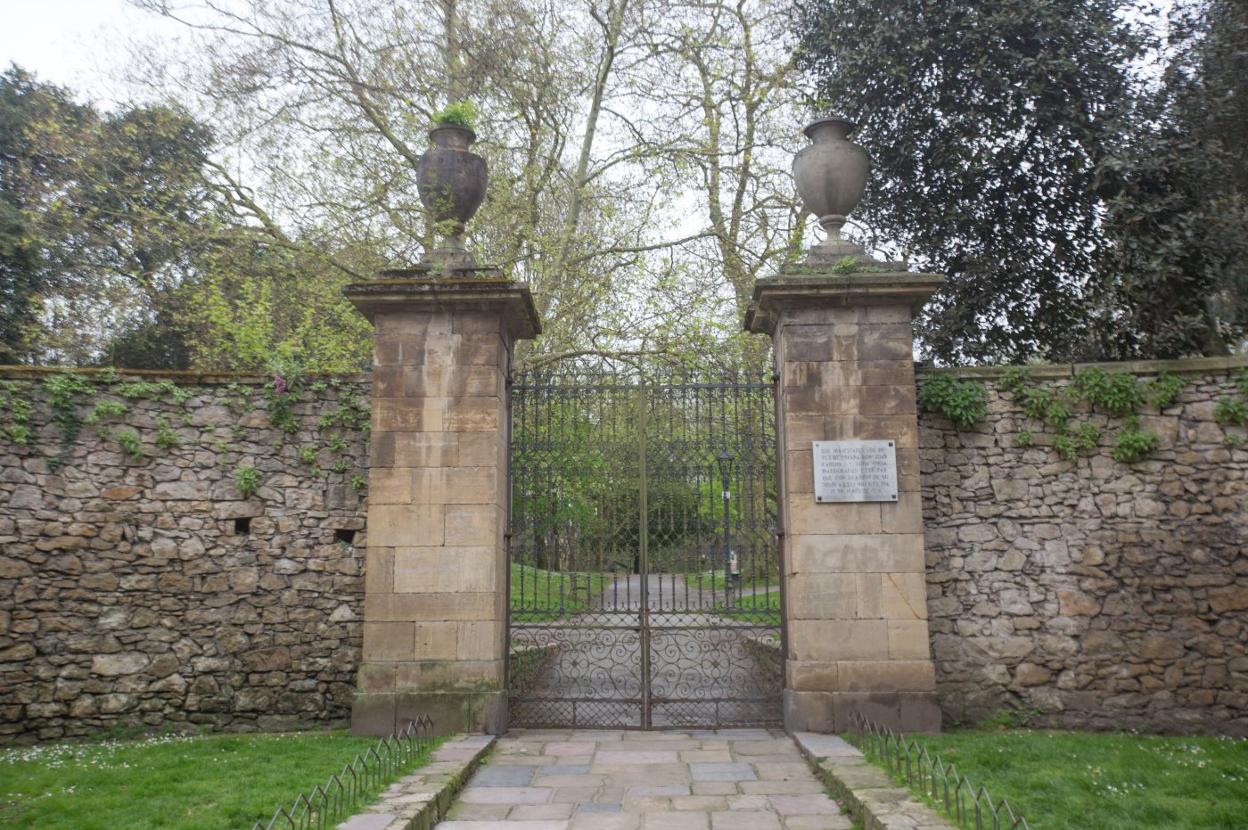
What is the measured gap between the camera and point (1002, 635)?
7031 millimetres

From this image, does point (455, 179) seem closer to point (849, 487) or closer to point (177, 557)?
point (177, 557)

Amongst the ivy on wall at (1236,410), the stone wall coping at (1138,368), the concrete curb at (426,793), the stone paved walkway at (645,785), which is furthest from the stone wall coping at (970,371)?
the stone paved walkway at (645,785)

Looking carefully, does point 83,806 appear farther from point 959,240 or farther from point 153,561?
point 959,240

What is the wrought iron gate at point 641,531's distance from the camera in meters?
7.20

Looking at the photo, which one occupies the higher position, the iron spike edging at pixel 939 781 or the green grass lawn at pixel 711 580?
the green grass lawn at pixel 711 580

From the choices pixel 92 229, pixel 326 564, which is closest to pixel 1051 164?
pixel 326 564

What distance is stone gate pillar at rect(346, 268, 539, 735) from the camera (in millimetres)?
6699

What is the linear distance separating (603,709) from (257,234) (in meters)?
8.67

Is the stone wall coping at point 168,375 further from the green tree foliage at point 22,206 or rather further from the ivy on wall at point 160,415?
the green tree foliage at point 22,206

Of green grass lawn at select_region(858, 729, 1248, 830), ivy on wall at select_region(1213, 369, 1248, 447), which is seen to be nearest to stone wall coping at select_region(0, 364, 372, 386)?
green grass lawn at select_region(858, 729, 1248, 830)

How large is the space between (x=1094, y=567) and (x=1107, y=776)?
2.33 meters

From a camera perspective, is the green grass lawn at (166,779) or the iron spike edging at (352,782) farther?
the green grass lawn at (166,779)

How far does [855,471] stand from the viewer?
6.88 meters

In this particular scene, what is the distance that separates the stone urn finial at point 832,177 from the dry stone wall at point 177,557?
4.16m
